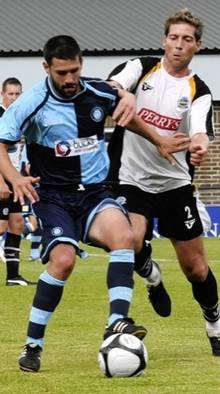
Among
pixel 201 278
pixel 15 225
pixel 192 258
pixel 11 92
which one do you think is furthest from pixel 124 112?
pixel 15 225

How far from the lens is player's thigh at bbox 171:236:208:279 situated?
8852 mm

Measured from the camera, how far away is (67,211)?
25.7ft

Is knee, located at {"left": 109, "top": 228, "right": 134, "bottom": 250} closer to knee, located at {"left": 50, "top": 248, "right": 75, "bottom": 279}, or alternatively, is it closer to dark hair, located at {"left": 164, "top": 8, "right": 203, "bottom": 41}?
knee, located at {"left": 50, "top": 248, "right": 75, "bottom": 279}

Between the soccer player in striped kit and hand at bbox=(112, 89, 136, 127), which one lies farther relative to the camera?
the soccer player in striped kit

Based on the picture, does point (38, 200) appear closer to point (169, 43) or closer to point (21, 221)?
point (169, 43)

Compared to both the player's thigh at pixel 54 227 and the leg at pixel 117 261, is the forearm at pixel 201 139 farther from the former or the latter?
the player's thigh at pixel 54 227

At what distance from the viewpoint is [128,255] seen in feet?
25.0

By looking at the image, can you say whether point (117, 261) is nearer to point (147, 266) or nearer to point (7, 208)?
point (147, 266)

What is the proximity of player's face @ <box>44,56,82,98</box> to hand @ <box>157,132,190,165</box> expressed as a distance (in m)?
0.72

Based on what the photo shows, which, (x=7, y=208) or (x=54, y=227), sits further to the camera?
(x=7, y=208)

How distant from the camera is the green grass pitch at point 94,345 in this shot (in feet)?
23.3

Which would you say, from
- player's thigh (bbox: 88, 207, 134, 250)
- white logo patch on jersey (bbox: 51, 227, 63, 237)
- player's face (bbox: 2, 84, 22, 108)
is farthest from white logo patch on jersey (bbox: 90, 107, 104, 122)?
player's face (bbox: 2, 84, 22, 108)

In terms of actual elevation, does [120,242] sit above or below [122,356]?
above

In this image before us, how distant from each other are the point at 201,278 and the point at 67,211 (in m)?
1.43
